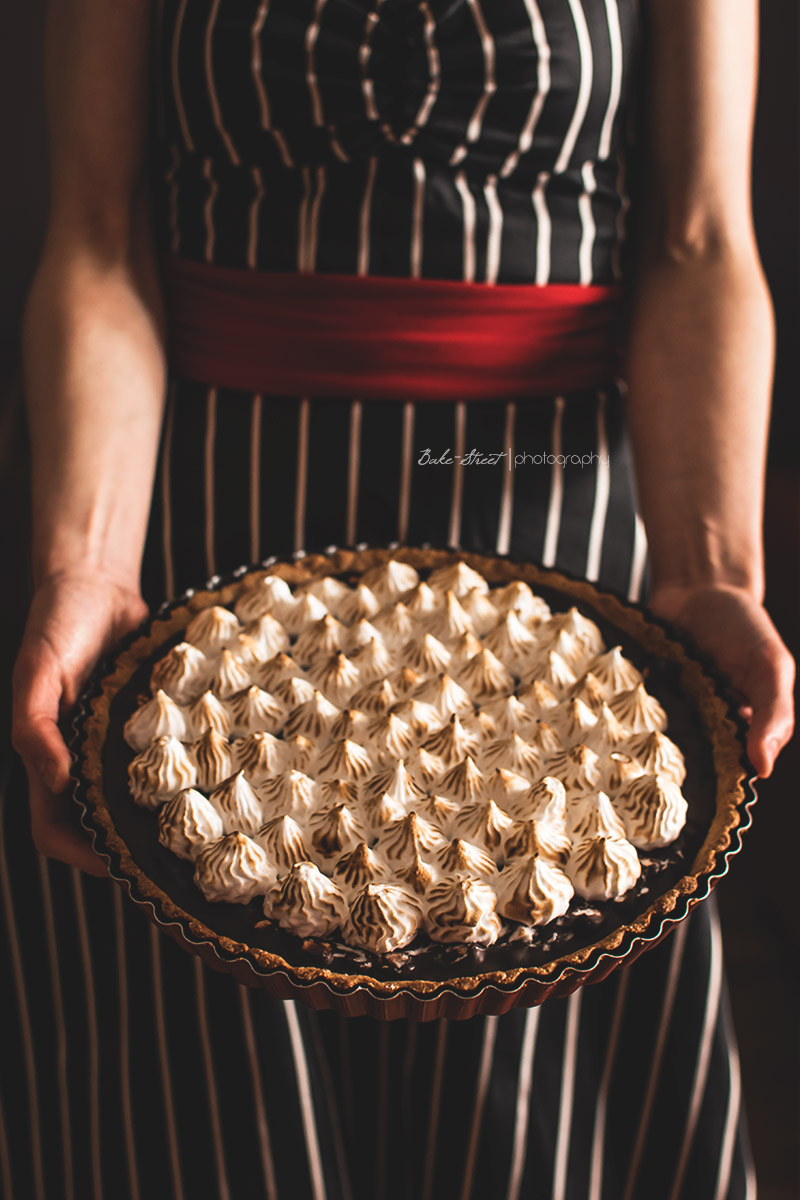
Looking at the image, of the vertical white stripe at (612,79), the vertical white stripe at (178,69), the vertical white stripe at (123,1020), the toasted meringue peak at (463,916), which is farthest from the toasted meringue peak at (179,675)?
the vertical white stripe at (612,79)

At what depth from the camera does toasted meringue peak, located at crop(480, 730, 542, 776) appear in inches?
42.9

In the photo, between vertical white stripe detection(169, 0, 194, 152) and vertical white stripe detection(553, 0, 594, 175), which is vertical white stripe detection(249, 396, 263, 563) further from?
vertical white stripe detection(553, 0, 594, 175)

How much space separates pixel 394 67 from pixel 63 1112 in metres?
1.51

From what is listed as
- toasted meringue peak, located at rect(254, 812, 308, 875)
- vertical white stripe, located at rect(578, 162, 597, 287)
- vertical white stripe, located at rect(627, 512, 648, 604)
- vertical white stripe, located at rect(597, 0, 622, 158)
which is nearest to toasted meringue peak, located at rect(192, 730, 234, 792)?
toasted meringue peak, located at rect(254, 812, 308, 875)

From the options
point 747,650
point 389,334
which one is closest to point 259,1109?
point 747,650

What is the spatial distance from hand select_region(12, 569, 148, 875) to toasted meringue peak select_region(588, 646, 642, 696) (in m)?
0.62

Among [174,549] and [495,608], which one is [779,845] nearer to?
[495,608]

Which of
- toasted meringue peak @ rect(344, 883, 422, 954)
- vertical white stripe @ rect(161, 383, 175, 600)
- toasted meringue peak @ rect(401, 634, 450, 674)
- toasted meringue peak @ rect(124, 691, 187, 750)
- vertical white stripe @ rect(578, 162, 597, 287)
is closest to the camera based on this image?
toasted meringue peak @ rect(344, 883, 422, 954)

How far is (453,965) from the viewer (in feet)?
2.93

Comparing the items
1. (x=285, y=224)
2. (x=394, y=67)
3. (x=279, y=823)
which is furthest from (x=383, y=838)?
(x=394, y=67)

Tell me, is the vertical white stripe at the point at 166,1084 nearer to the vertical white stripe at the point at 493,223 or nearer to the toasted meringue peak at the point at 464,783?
the toasted meringue peak at the point at 464,783

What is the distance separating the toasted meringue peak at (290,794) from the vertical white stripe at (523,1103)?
52 centimetres

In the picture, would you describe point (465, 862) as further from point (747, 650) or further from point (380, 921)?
point (747, 650)

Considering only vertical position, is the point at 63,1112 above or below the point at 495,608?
below
